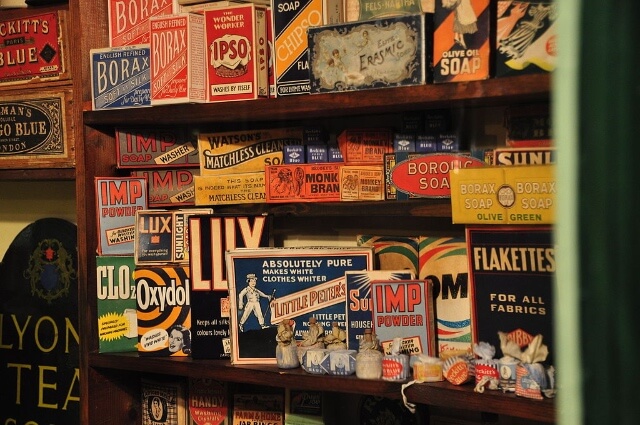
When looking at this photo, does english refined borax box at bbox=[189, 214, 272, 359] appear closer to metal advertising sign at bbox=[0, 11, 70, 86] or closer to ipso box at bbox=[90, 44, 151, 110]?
ipso box at bbox=[90, 44, 151, 110]

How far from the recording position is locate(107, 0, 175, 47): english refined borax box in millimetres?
1931

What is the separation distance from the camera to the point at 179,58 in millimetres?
1810

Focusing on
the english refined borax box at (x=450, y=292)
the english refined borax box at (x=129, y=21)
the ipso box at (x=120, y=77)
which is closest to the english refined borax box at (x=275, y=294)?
the english refined borax box at (x=450, y=292)

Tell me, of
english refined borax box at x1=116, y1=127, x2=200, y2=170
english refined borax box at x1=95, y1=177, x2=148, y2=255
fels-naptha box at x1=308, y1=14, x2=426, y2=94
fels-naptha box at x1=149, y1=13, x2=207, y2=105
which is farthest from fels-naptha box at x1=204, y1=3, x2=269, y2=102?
english refined borax box at x1=95, y1=177, x2=148, y2=255

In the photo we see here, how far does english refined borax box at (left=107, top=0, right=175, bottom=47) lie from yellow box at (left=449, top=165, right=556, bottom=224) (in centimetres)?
82

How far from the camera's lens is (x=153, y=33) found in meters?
1.84

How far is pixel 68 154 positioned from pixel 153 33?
0.43 metres

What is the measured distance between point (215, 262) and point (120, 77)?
1.54 ft

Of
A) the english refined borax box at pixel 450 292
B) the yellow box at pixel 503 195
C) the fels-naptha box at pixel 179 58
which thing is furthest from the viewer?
the fels-naptha box at pixel 179 58

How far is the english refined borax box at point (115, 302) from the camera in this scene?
1.95 meters

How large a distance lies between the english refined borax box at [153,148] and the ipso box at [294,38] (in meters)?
0.37

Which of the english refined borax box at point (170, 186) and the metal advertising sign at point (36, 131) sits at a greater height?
the metal advertising sign at point (36, 131)

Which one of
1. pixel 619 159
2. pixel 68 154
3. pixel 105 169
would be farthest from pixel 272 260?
pixel 619 159

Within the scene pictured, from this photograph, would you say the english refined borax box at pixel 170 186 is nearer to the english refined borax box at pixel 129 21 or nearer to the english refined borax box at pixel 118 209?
the english refined borax box at pixel 118 209
